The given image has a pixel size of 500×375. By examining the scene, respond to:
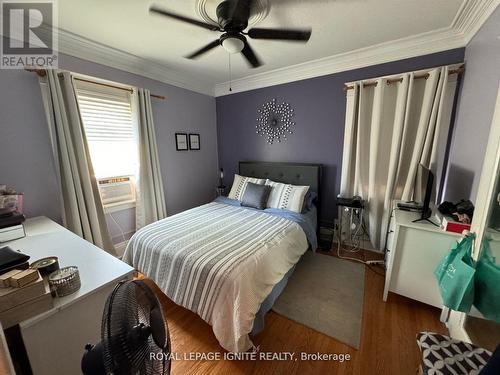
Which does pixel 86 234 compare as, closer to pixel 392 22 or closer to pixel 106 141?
pixel 106 141

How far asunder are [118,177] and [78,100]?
2.95 ft

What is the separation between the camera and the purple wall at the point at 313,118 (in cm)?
237

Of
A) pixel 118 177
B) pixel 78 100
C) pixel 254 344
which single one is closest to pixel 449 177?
pixel 254 344

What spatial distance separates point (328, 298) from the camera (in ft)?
6.19

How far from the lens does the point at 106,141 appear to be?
241 centimetres

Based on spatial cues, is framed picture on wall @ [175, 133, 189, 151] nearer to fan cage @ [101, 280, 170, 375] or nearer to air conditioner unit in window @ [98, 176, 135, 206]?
air conditioner unit in window @ [98, 176, 135, 206]

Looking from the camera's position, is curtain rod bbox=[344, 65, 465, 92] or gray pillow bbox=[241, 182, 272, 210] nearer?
curtain rod bbox=[344, 65, 465, 92]

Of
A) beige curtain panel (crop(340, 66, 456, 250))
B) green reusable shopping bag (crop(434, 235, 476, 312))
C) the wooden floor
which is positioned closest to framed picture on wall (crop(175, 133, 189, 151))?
the wooden floor

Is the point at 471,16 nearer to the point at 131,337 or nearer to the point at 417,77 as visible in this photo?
the point at 417,77

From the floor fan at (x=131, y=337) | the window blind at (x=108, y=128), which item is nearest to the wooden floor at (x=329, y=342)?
the floor fan at (x=131, y=337)

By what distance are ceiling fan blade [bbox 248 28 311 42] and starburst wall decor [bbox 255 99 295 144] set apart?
1.51 meters

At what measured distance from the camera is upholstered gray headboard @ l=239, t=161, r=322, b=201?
9.25 ft

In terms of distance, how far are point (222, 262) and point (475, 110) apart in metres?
2.30

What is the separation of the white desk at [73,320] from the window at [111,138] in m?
1.37
